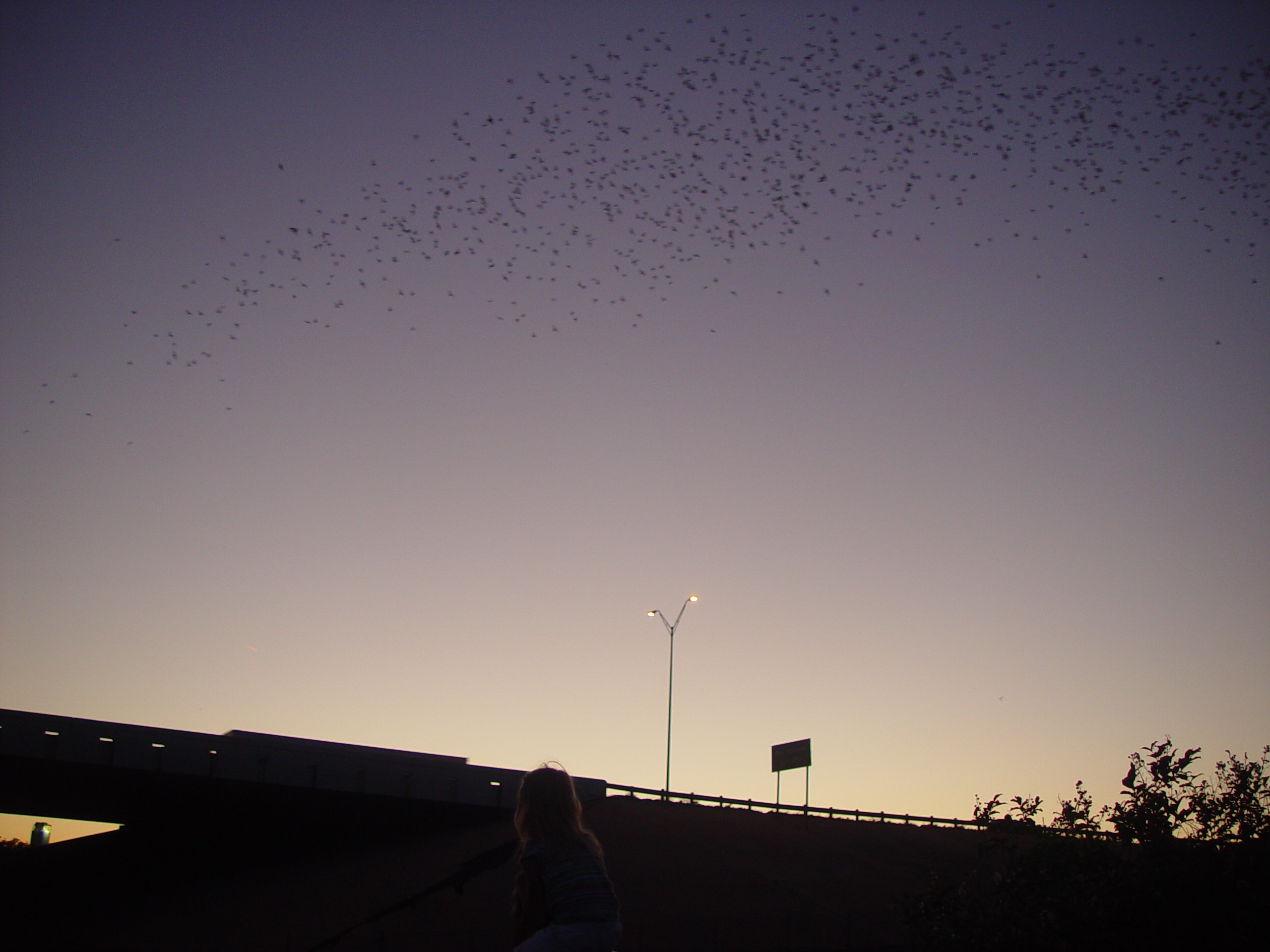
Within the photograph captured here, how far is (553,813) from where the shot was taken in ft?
15.4

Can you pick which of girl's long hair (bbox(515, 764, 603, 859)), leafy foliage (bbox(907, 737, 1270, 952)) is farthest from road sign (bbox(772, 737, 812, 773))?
girl's long hair (bbox(515, 764, 603, 859))

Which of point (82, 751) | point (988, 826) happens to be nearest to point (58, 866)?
point (82, 751)

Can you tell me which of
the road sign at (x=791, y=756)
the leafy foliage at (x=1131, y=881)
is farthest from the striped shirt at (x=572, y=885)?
the road sign at (x=791, y=756)

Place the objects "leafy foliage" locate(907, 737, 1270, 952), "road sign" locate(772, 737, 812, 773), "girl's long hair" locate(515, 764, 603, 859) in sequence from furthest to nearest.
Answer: "road sign" locate(772, 737, 812, 773) → "leafy foliage" locate(907, 737, 1270, 952) → "girl's long hair" locate(515, 764, 603, 859)

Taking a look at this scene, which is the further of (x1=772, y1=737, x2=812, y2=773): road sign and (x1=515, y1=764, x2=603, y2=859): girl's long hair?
(x1=772, y1=737, x2=812, y2=773): road sign

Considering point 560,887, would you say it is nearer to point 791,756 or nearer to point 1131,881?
point 1131,881

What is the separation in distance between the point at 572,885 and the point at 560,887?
0.05 m

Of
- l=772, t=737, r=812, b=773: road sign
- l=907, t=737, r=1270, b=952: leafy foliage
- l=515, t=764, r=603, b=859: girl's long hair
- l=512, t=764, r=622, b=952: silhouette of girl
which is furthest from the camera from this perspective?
l=772, t=737, r=812, b=773: road sign

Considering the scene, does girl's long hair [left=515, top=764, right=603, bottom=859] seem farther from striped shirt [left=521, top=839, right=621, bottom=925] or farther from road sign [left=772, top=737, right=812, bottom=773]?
road sign [left=772, top=737, right=812, bottom=773]

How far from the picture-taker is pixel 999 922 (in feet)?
52.9

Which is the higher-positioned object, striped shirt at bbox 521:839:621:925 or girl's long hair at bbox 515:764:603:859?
girl's long hair at bbox 515:764:603:859

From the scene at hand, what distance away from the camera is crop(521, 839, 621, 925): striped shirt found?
14.4ft

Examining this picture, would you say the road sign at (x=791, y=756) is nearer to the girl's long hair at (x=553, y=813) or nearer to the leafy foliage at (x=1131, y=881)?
the leafy foliage at (x=1131, y=881)

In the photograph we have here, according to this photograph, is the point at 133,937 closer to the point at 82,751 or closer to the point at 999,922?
the point at 82,751
